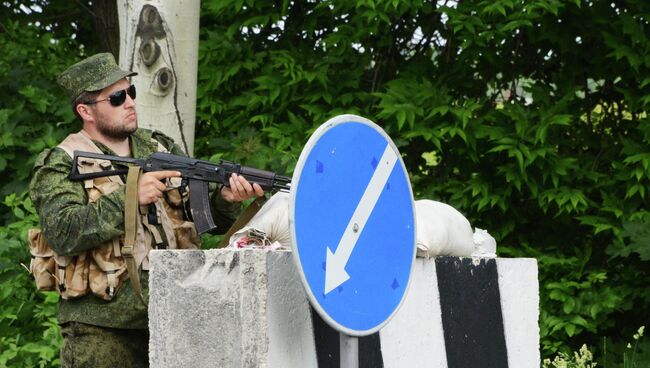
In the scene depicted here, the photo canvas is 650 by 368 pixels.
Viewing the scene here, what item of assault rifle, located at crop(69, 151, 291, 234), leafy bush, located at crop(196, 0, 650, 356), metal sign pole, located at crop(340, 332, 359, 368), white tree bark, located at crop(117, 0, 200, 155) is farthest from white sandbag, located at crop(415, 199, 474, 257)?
leafy bush, located at crop(196, 0, 650, 356)

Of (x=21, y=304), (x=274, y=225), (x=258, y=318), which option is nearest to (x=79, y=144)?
(x=274, y=225)

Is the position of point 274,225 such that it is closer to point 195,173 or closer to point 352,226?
point 195,173

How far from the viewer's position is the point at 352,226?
8.39 ft

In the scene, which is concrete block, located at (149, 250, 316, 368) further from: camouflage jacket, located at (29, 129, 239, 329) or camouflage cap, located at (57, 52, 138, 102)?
camouflage cap, located at (57, 52, 138, 102)

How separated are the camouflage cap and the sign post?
1.35 m

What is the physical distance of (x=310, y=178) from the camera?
8.02 ft

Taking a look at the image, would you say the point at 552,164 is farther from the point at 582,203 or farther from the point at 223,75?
the point at 223,75

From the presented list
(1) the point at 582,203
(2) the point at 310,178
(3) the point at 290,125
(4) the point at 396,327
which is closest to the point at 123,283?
(4) the point at 396,327

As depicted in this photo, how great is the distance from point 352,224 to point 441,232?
89cm

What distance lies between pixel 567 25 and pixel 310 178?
14.0 ft

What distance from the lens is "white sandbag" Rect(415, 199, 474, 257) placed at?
3.33 m

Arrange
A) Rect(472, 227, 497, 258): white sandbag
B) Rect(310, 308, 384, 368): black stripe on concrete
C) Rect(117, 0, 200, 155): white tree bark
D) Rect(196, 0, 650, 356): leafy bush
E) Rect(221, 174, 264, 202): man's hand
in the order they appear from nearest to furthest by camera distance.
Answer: Rect(310, 308, 384, 368): black stripe on concrete < Rect(221, 174, 264, 202): man's hand < Rect(472, 227, 497, 258): white sandbag < Rect(117, 0, 200, 155): white tree bark < Rect(196, 0, 650, 356): leafy bush

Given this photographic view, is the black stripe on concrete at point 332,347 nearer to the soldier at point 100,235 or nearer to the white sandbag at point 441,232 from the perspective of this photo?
the white sandbag at point 441,232

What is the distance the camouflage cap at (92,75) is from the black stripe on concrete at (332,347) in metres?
1.26
